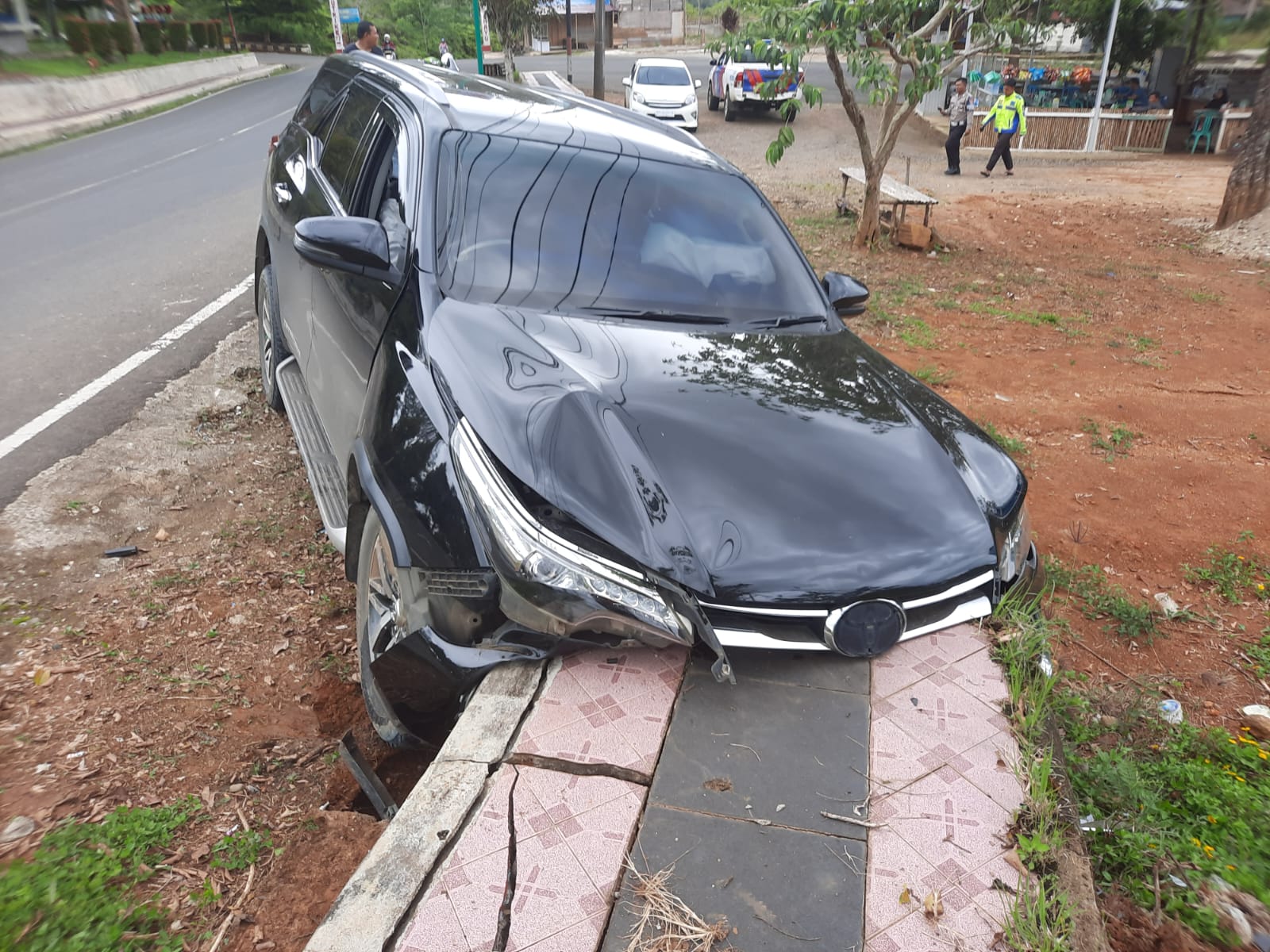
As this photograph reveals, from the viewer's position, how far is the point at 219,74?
29.8 m

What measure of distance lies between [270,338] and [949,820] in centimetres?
424

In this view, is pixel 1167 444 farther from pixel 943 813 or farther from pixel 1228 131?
pixel 1228 131

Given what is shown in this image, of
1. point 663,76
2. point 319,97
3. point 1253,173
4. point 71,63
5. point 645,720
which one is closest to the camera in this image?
point 645,720

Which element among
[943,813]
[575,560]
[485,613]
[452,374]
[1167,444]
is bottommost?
[1167,444]

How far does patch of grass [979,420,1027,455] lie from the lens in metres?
5.43

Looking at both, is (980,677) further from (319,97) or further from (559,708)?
(319,97)

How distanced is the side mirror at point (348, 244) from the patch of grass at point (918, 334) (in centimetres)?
533

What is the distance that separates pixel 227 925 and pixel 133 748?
846 millimetres

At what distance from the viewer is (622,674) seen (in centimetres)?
241

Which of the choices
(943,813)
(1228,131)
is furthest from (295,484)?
(1228,131)

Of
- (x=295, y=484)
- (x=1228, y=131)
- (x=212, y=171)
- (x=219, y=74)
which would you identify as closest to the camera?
(x=295, y=484)

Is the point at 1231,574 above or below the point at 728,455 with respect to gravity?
below

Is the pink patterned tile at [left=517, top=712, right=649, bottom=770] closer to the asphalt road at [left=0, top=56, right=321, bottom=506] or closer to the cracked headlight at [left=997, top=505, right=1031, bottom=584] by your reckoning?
the cracked headlight at [left=997, top=505, right=1031, bottom=584]

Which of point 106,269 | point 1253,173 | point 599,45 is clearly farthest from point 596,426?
point 599,45
